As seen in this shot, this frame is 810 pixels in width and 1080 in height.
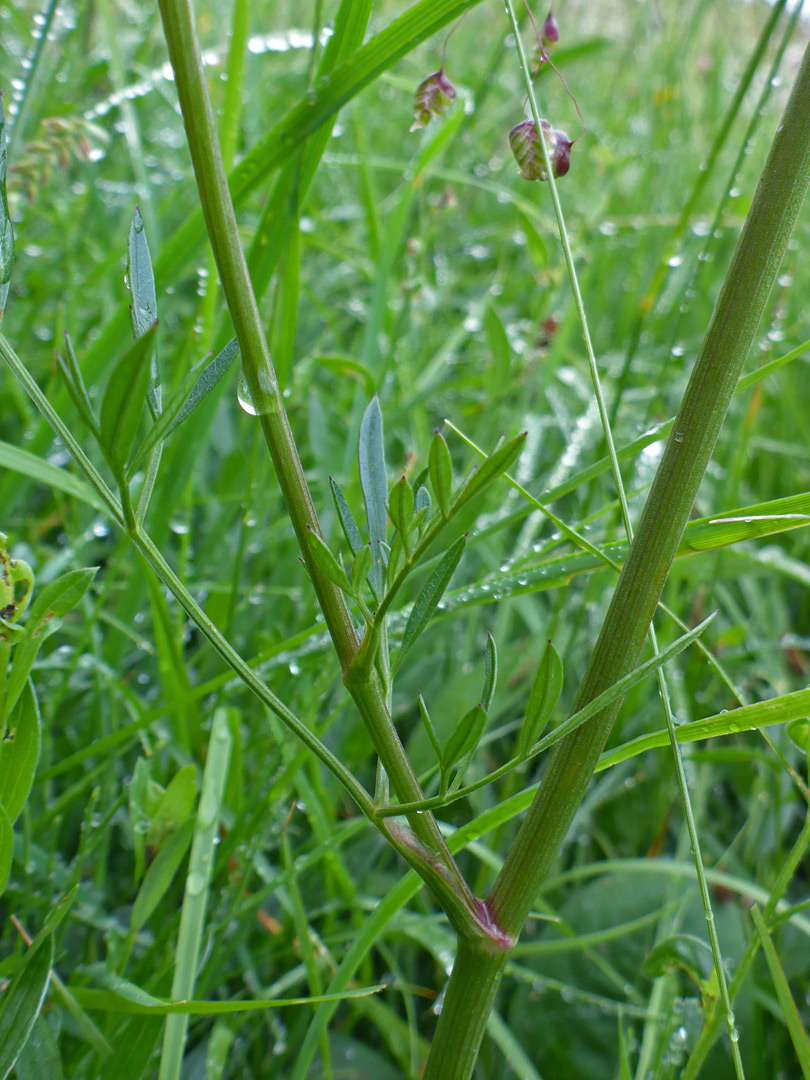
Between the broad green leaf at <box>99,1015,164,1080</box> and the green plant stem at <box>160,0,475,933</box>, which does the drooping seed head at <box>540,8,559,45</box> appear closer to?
the green plant stem at <box>160,0,475,933</box>

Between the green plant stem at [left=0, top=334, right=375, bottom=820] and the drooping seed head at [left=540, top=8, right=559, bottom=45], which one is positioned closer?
the green plant stem at [left=0, top=334, right=375, bottom=820]

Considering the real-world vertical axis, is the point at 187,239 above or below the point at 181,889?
above

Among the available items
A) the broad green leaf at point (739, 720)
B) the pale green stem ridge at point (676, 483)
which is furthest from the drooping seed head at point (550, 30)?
the broad green leaf at point (739, 720)

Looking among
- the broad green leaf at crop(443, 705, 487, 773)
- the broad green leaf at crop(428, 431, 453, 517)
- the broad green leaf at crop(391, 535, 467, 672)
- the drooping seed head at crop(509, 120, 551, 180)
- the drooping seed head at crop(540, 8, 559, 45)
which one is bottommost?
the broad green leaf at crop(443, 705, 487, 773)

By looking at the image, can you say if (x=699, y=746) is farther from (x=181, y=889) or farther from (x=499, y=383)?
(x=181, y=889)

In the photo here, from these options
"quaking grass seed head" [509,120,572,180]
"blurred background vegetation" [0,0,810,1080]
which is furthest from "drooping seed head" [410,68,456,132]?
"blurred background vegetation" [0,0,810,1080]

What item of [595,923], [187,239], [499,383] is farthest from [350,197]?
[595,923]

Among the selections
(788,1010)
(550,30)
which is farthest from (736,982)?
(550,30)
